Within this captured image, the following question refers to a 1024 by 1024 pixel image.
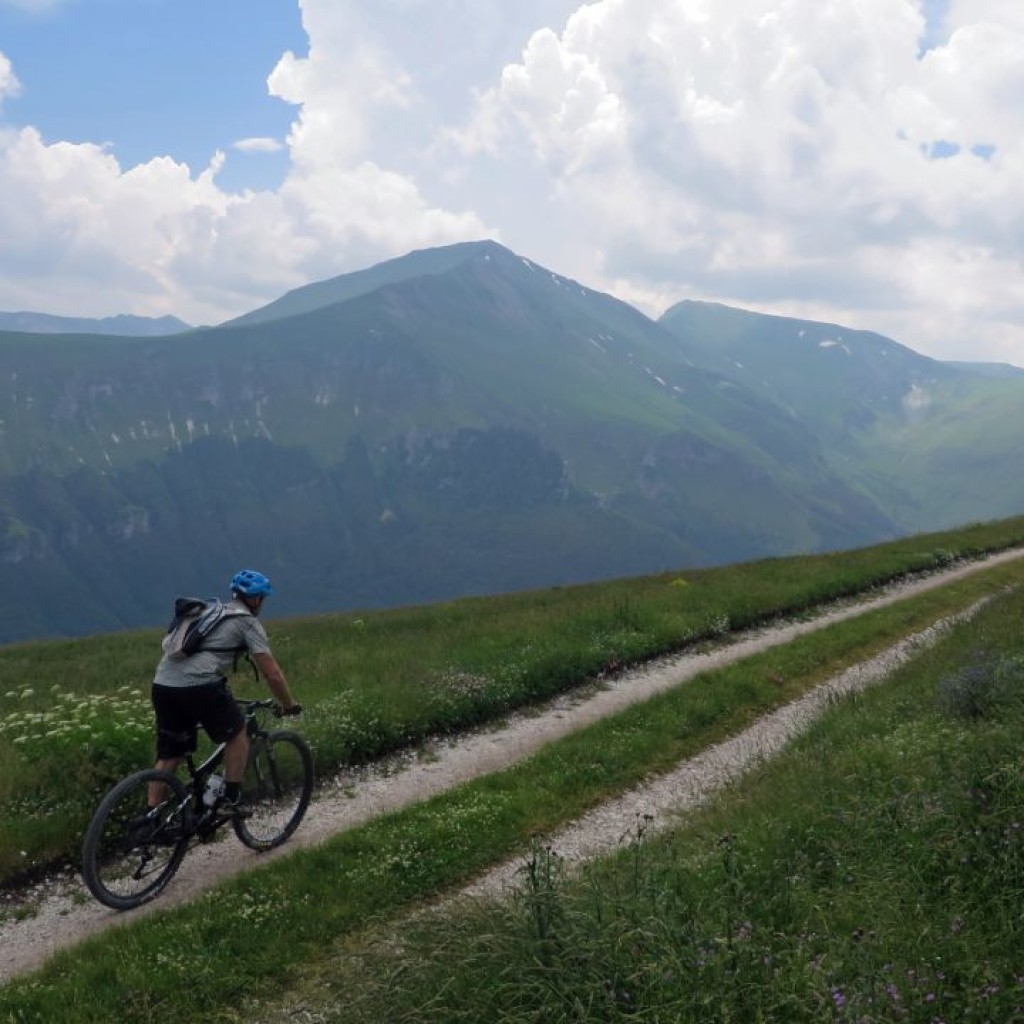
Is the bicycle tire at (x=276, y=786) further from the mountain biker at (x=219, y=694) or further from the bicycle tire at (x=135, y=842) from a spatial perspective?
the bicycle tire at (x=135, y=842)

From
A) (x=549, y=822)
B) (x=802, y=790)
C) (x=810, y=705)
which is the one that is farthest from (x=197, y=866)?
(x=810, y=705)

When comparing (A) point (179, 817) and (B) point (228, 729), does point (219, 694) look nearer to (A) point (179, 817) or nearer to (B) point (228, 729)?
(B) point (228, 729)

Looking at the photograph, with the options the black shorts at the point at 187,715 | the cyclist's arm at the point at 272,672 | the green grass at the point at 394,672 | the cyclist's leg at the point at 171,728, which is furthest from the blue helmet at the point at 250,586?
the green grass at the point at 394,672

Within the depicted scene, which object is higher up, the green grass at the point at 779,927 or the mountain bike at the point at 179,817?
the green grass at the point at 779,927

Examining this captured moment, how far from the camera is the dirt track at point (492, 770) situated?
8.12m

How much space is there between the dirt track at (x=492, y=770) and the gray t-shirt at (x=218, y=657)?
2331mm

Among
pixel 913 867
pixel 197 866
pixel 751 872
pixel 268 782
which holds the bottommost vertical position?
pixel 197 866

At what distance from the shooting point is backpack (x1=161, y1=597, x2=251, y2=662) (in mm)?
8758

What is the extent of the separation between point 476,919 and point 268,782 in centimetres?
556

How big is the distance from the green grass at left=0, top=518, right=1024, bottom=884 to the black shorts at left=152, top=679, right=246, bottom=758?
6.58ft

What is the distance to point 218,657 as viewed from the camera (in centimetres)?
894

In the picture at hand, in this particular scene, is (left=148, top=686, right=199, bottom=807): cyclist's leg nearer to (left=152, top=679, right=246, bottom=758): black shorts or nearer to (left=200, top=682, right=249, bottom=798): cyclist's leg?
(left=152, top=679, right=246, bottom=758): black shorts

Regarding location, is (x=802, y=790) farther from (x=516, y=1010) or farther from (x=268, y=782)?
(x=268, y=782)

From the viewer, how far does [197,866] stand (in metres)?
9.28
